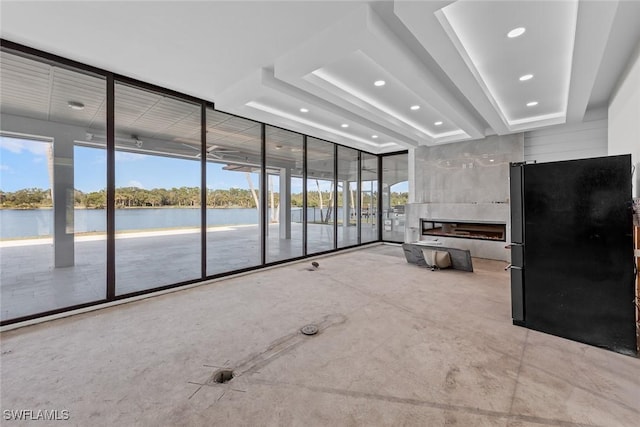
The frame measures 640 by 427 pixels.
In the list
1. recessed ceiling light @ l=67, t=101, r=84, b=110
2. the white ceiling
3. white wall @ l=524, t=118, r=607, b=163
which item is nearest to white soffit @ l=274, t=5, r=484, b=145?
the white ceiling

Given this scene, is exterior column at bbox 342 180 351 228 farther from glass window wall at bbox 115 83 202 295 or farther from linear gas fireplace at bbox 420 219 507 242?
glass window wall at bbox 115 83 202 295

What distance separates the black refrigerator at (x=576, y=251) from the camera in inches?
103

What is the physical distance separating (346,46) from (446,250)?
4.55 meters

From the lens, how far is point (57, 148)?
17.6ft

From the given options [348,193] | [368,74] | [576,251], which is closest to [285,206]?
[348,193]

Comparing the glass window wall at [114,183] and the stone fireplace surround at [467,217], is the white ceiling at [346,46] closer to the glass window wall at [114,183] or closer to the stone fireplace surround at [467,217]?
the glass window wall at [114,183]

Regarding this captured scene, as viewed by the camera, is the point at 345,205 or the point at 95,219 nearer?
the point at 95,219

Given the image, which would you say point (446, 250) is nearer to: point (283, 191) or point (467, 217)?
point (467, 217)

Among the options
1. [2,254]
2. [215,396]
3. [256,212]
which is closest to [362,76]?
[215,396]

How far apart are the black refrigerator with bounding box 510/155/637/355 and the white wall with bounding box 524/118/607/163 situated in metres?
4.43

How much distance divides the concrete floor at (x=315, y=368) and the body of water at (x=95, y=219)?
1607 millimetres

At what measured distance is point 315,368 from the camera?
2.32m

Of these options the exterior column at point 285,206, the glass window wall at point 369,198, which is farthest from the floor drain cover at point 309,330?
the exterior column at point 285,206

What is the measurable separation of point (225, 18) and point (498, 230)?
757 cm
